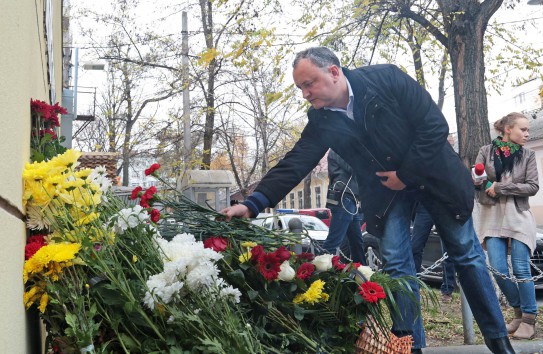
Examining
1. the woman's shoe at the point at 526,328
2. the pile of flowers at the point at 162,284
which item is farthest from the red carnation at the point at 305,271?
the woman's shoe at the point at 526,328

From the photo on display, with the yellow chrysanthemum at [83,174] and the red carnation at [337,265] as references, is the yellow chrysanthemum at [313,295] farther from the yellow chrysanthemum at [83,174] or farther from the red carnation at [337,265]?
the yellow chrysanthemum at [83,174]

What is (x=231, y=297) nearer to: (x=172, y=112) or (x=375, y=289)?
(x=375, y=289)

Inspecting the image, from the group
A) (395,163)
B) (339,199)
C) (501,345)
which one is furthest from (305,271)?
(339,199)

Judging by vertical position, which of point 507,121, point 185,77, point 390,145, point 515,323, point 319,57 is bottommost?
point 515,323

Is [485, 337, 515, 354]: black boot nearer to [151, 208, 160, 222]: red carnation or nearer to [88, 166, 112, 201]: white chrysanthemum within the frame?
[151, 208, 160, 222]: red carnation

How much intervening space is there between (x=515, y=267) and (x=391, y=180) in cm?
246

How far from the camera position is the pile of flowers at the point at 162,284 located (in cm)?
204

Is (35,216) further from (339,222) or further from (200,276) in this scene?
(339,222)

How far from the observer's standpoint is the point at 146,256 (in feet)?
7.55

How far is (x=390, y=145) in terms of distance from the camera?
3.58 meters

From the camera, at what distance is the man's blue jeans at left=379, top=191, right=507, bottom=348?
3.57 m

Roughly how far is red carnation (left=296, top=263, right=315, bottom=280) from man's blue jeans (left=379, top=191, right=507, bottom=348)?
4.02 feet

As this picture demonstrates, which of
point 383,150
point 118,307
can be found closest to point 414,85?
point 383,150

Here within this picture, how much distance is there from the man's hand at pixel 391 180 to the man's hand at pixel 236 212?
89 centimetres
